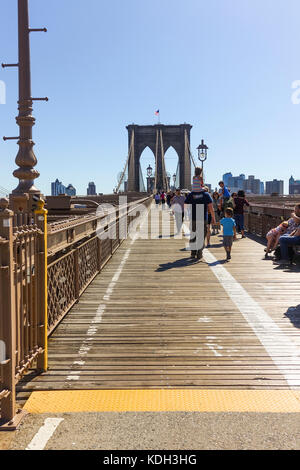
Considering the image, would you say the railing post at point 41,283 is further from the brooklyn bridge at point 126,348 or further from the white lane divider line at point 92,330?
the white lane divider line at point 92,330

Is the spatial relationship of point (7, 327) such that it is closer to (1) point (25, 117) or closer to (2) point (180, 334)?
(2) point (180, 334)

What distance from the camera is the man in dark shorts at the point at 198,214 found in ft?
35.4

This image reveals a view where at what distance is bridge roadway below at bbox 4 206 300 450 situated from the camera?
3.09 meters

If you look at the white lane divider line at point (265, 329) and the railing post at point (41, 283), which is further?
the white lane divider line at point (265, 329)

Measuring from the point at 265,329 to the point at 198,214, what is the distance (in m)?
5.82

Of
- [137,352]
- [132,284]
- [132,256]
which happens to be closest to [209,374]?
[137,352]

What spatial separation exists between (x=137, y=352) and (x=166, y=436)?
1.68 m

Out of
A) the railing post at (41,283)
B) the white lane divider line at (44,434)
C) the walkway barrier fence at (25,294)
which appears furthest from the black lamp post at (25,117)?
the white lane divider line at (44,434)

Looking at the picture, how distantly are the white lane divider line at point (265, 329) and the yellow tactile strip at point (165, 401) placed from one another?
0.41 metres

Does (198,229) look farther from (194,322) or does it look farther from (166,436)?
(166,436)

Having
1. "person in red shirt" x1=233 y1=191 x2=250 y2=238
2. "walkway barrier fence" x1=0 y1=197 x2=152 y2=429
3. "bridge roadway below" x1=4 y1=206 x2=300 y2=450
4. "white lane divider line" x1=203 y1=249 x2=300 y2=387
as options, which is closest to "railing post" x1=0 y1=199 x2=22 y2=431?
"walkway barrier fence" x1=0 y1=197 x2=152 y2=429

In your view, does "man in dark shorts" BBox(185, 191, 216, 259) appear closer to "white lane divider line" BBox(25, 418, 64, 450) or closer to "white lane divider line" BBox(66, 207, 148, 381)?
"white lane divider line" BBox(66, 207, 148, 381)

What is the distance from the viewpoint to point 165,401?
11.8 ft

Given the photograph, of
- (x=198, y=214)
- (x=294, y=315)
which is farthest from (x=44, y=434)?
(x=198, y=214)
